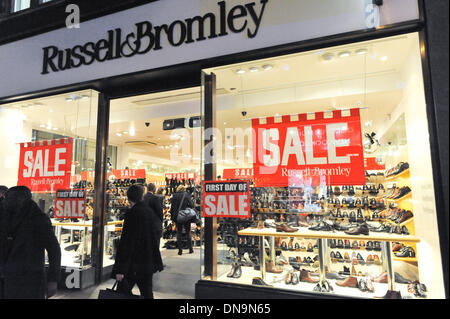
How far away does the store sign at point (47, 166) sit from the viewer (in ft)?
14.2

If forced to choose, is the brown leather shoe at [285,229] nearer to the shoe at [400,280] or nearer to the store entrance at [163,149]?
the store entrance at [163,149]

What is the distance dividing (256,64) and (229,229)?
228cm

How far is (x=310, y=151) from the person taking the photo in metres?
3.55

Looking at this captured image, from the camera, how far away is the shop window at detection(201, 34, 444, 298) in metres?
3.26

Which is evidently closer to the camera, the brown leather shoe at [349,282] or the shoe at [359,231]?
the brown leather shoe at [349,282]

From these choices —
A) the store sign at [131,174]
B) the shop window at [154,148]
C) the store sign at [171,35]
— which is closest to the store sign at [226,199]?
the shop window at [154,148]

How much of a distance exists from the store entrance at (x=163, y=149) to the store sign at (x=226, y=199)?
1.03ft

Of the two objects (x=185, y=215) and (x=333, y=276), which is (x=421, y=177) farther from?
(x=185, y=215)

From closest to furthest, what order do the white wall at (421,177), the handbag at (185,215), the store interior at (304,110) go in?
1. the white wall at (421,177)
2. the store interior at (304,110)
3. the handbag at (185,215)

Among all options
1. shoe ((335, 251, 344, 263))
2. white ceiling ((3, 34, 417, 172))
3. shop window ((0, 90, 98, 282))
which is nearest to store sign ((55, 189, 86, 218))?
shop window ((0, 90, 98, 282))

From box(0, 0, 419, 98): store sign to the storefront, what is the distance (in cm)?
2

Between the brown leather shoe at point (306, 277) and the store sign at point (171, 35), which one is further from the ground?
the store sign at point (171, 35)
